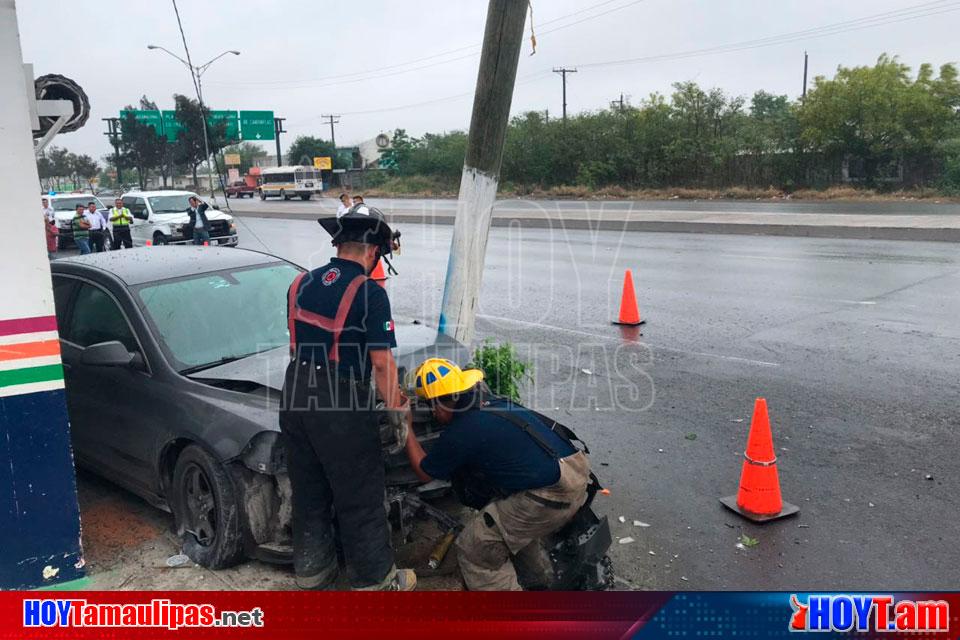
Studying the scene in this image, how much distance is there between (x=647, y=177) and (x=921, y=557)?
4076 centimetres

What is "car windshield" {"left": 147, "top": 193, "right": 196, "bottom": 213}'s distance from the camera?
22.5m

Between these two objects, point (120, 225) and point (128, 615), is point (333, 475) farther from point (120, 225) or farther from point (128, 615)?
point (120, 225)

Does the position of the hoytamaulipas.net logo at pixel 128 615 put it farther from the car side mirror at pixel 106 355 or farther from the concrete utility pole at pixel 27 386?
the car side mirror at pixel 106 355

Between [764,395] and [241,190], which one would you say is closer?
[764,395]

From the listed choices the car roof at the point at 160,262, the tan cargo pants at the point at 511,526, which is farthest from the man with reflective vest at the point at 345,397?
the car roof at the point at 160,262

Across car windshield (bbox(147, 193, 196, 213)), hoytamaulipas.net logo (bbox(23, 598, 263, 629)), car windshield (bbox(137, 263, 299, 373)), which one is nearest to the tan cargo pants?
hoytamaulipas.net logo (bbox(23, 598, 263, 629))

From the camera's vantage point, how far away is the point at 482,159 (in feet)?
17.7

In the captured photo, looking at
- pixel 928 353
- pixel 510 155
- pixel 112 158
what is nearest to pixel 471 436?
pixel 928 353

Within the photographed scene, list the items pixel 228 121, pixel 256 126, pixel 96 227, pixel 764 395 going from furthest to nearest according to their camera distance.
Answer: pixel 256 126 → pixel 228 121 → pixel 96 227 → pixel 764 395

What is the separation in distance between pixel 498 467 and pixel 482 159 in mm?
2523

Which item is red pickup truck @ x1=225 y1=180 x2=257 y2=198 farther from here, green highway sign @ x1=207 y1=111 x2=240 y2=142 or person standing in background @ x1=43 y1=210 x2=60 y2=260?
person standing in background @ x1=43 y1=210 x2=60 y2=260

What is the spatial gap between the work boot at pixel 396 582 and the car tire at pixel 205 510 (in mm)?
749

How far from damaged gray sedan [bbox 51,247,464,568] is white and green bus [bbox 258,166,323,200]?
181 ft

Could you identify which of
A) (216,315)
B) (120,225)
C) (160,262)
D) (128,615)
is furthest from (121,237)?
(128,615)
